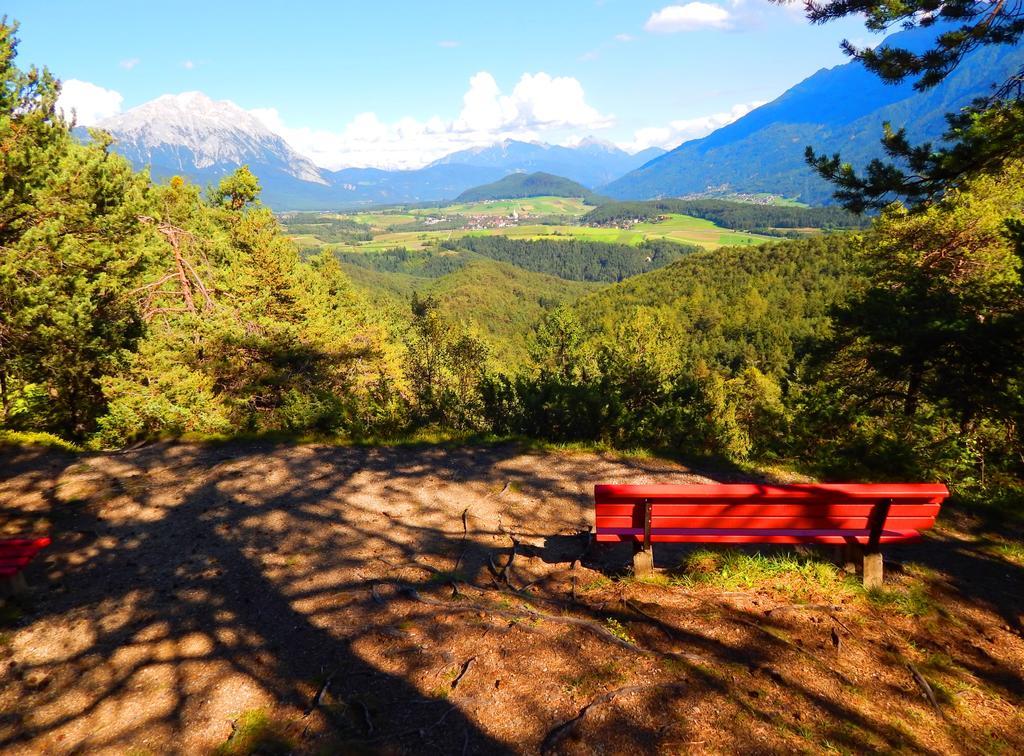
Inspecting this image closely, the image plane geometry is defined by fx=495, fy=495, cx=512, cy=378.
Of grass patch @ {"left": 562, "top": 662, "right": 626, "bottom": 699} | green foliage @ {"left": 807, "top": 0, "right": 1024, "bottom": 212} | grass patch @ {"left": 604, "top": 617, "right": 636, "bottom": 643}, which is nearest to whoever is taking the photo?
grass patch @ {"left": 562, "top": 662, "right": 626, "bottom": 699}

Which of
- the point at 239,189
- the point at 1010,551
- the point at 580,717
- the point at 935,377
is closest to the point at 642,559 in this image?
the point at 580,717

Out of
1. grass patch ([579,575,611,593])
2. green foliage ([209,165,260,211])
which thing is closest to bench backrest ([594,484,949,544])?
grass patch ([579,575,611,593])

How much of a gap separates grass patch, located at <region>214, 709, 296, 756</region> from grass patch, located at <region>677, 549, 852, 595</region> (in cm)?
395

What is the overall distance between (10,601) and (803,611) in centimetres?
884

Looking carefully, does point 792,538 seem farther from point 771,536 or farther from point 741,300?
point 741,300

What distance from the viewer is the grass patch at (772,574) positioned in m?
5.10

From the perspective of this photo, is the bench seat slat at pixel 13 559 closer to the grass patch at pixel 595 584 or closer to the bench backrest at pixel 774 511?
the grass patch at pixel 595 584

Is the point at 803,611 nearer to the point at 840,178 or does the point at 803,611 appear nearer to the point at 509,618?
the point at 509,618

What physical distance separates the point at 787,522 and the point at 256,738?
5026 millimetres

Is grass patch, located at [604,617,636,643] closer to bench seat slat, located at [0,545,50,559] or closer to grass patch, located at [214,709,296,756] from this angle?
grass patch, located at [214,709,296,756]

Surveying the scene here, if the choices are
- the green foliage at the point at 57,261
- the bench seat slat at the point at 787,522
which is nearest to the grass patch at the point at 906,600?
the bench seat slat at the point at 787,522

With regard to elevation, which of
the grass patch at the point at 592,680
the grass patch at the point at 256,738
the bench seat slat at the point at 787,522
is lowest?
the grass patch at the point at 256,738

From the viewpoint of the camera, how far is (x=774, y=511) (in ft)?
16.0

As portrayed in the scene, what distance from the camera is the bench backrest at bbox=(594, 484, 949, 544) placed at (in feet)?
15.7
